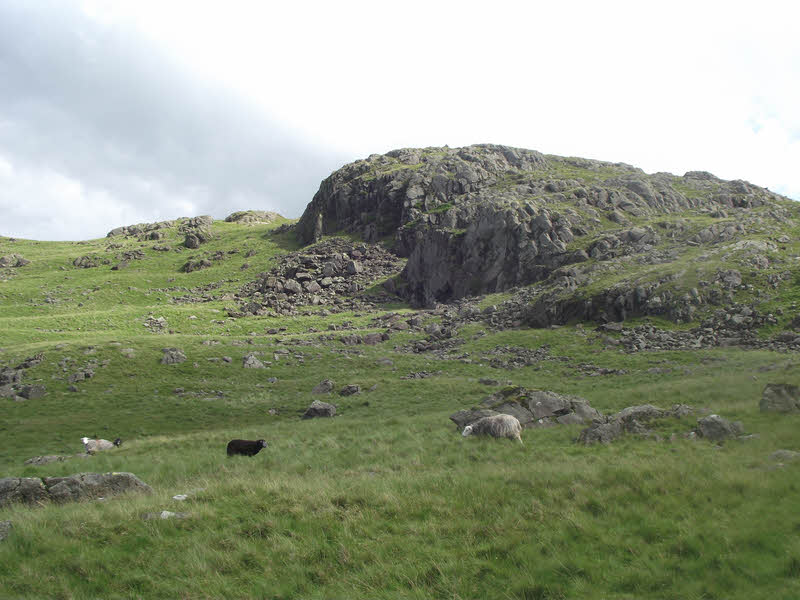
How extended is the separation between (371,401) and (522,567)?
87.4 feet

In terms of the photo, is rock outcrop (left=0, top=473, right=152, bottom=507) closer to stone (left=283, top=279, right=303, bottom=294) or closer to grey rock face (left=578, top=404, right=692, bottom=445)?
Result: grey rock face (left=578, top=404, right=692, bottom=445)

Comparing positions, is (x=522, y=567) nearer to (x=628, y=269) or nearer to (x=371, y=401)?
(x=371, y=401)

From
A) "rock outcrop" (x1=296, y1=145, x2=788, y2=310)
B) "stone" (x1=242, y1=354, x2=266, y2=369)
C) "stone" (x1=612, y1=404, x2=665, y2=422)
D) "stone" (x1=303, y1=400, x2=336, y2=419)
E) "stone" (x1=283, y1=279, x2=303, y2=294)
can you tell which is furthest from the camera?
"stone" (x1=283, y1=279, x2=303, y2=294)

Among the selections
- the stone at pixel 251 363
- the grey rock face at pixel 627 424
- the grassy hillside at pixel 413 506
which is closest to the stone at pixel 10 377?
the grassy hillside at pixel 413 506

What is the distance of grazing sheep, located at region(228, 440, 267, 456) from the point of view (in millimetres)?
18891

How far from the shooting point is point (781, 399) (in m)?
15.9

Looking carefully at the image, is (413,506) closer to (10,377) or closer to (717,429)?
(717,429)

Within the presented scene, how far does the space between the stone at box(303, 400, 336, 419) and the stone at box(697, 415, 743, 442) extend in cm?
2286

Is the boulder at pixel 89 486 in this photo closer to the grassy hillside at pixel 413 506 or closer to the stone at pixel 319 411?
the grassy hillside at pixel 413 506

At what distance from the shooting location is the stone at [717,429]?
555 inches

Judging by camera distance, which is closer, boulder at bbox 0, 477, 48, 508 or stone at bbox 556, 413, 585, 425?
boulder at bbox 0, 477, 48, 508

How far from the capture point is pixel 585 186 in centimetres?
10825

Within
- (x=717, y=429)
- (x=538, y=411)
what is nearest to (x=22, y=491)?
(x=538, y=411)

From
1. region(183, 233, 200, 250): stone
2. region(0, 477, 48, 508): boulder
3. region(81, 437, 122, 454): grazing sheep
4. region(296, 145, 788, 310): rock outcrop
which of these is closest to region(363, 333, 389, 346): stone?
region(296, 145, 788, 310): rock outcrop
